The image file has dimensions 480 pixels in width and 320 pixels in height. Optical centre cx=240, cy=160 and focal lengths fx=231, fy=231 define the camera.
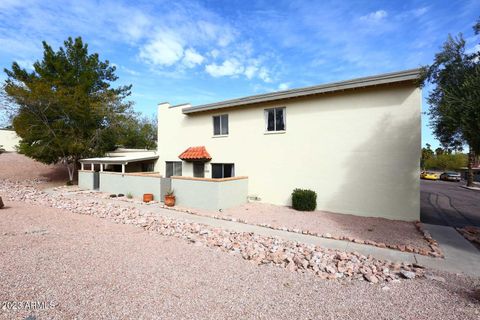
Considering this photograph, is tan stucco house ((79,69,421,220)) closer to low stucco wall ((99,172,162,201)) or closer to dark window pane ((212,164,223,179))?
dark window pane ((212,164,223,179))

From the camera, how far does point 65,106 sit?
19875 mm

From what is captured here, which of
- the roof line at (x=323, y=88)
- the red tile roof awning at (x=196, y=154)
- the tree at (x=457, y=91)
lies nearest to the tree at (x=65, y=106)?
the red tile roof awning at (x=196, y=154)

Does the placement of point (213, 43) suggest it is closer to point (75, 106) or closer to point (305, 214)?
point (305, 214)

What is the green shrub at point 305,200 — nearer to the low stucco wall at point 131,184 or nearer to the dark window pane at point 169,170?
the low stucco wall at point 131,184

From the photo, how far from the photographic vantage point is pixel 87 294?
3648mm

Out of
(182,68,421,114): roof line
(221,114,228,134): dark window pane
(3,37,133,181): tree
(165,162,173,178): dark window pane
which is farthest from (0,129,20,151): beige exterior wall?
(221,114,228,134): dark window pane

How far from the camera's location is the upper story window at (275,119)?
12.7 metres

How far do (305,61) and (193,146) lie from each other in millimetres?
9715

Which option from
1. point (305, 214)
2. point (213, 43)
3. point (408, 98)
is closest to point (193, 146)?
point (213, 43)

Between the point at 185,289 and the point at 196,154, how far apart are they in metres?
11.5

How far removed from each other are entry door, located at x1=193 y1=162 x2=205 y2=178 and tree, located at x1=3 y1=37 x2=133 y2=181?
38.2 feet

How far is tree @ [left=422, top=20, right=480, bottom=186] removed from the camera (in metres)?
6.01

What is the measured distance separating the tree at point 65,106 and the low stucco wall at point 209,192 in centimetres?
1359

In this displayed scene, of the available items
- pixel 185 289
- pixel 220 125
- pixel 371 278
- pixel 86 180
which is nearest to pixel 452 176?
pixel 220 125
